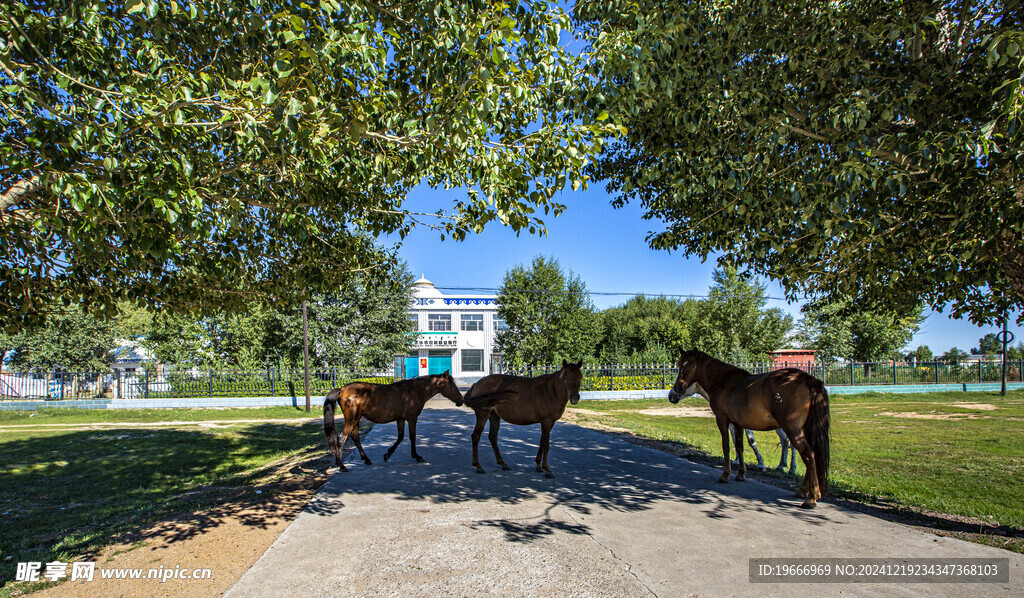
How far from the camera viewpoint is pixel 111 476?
9859 mm

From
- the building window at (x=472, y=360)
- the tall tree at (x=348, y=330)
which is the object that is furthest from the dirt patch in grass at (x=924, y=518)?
the building window at (x=472, y=360)

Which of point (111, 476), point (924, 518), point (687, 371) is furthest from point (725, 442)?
point (111, 476)

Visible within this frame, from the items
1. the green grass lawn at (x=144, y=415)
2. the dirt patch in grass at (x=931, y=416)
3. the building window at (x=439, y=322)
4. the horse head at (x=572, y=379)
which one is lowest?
the green grass lawn at (x=144, y=415)

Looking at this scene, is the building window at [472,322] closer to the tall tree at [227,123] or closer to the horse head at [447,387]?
the horse head at [447,387]

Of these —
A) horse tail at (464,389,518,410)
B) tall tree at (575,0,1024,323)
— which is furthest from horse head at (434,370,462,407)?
tall tree at (575,0,1024,323)

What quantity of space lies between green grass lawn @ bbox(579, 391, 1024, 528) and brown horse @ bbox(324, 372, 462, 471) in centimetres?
566

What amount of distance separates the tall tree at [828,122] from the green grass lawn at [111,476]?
7.52 meters

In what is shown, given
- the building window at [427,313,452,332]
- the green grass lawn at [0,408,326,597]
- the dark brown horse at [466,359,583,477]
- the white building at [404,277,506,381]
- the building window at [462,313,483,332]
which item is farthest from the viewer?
the building window at [462,313,483,332]

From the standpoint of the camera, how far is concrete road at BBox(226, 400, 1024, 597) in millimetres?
3986

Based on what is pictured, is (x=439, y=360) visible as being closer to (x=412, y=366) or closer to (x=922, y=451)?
(x=412, y=366)

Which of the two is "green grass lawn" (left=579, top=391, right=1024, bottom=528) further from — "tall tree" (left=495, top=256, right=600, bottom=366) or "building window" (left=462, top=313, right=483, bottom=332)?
"building window" (left=462, top=313, right=483, bottom=332)

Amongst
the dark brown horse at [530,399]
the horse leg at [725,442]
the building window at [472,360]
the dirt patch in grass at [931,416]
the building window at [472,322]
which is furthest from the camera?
the building window at [472,322]

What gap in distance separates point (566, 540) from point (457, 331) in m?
45.1

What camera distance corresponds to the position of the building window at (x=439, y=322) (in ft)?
164
